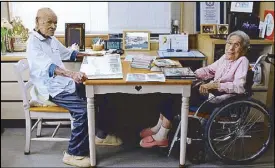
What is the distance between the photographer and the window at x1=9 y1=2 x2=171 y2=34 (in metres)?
3.09

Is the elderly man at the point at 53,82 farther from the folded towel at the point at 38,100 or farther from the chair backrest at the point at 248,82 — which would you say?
the chair backrest at the point at 248,82

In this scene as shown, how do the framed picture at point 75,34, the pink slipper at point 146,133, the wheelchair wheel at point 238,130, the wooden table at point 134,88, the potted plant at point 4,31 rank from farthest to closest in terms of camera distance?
the framed picture at point 75,34 → the potted plant at point 4,31 → the pink slipper at point 146,133 → the wheelchair wheel at point 238,130 → the wooden table at point 134,88

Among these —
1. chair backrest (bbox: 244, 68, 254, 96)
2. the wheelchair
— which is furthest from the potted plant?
chair backrest (bbox: 244, 68, 254, 96)

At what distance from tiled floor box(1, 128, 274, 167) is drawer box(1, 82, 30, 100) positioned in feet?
1.11

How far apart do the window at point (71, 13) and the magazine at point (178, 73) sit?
1089 millimetres

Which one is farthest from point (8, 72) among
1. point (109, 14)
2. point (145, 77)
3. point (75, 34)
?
point (145, 77)

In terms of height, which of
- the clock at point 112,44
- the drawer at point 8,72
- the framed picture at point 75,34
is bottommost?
the drawer at point 8,72

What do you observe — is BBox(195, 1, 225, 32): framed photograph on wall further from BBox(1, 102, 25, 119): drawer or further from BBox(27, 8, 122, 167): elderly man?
A: BBox(1, 102, 25, 119): drawer

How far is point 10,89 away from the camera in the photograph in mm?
2822

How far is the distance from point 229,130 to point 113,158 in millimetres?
868

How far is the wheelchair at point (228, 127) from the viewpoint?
229 cm

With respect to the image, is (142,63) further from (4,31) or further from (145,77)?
(4,31)

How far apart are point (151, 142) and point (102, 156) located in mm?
377

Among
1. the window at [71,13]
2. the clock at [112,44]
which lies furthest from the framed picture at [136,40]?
the window at [71,13]
